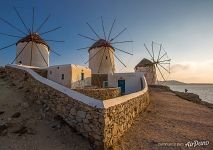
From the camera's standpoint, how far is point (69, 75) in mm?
16969

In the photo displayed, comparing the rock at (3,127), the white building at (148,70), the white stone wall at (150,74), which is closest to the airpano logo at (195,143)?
the rock at (3,127)

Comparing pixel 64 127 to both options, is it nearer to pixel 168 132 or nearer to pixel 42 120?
pixel 42 120

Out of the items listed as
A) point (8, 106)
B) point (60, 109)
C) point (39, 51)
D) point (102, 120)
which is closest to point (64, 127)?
point (60, 109)

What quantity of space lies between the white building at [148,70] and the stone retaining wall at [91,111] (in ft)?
87.8

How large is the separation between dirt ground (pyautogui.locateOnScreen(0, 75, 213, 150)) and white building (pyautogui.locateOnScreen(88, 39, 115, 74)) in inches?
648

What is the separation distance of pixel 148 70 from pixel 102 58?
1320cm

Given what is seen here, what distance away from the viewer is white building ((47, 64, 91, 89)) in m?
17.0

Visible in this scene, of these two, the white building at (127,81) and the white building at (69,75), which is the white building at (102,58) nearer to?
the white building at (127,81)

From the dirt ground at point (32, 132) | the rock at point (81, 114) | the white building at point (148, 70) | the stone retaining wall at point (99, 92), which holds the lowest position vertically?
the dirt ground at point (32, 132)

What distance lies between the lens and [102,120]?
8.04m

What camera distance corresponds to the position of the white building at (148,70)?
128 feet

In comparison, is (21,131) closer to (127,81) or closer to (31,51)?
(127,81)

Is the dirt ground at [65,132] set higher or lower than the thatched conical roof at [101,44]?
lower

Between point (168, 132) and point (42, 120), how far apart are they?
6554 mm
